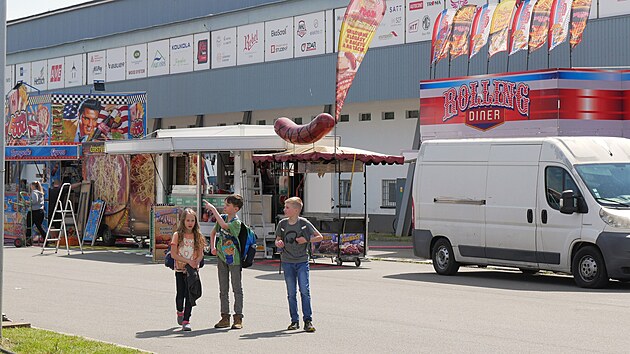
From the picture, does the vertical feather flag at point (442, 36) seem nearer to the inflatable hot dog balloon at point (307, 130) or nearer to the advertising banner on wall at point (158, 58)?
the inflatable hot dog balloon at point (307, 130)

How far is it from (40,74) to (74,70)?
3704mm

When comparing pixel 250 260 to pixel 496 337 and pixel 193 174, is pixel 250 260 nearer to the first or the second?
pixel 496 337

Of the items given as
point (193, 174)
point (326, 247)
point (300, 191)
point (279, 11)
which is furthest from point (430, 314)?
point (279, 11)

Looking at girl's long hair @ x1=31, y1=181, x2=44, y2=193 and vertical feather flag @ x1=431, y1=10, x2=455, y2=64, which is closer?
girl's long hair @ x1=31, y1=181, x2=44, y2=193

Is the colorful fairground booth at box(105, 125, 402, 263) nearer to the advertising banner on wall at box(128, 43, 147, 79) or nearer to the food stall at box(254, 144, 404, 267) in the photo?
the food stall at box(254, 144, 404, 267)

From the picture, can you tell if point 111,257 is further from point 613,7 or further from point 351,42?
point 613,7

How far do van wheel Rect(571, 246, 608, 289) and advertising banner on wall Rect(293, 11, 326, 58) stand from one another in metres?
28.5

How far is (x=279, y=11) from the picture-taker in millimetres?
48781

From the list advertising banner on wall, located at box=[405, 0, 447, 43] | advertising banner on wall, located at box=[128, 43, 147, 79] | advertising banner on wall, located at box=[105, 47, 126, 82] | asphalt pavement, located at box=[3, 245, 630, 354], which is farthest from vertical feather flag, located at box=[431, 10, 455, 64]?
advertising banner on wall, located at box=[105, 47, 126, 82]

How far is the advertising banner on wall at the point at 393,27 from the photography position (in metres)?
43.2

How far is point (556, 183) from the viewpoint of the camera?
19.3 meters

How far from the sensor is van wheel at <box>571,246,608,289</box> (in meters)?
18.2

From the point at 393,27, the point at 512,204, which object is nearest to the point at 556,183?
the point at 512,204

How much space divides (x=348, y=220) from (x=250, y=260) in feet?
36.1
